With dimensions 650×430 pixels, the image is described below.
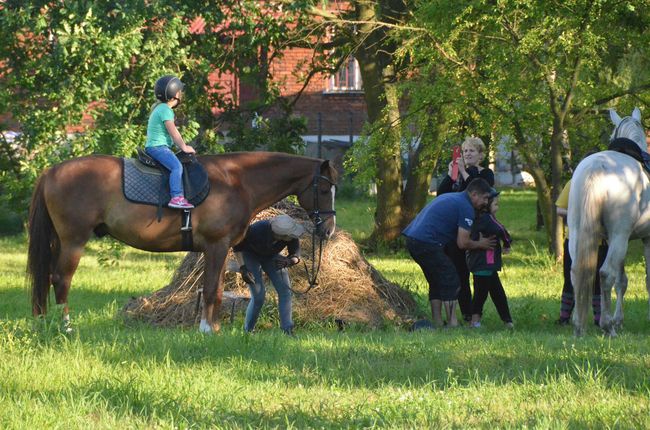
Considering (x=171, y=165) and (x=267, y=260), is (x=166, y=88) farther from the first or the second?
(x=267, y=260)

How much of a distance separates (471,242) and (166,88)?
11.4ft

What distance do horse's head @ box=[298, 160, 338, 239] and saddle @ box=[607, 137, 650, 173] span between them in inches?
111

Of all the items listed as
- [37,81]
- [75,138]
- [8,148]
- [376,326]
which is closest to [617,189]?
[376,326]

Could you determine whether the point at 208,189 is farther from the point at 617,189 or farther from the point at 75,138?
the point at 75,138

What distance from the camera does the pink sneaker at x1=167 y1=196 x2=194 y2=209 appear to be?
11102 millimetres

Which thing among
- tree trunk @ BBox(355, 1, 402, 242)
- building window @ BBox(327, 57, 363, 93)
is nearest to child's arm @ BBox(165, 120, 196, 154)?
tree trunk @ BBox(355, 1, 402, 242)

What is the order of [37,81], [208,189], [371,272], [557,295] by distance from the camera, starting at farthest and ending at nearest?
[37,81] → [557,295] → [371,272] → [208,189]

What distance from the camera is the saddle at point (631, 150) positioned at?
1120 cm

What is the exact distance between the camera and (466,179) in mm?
12633

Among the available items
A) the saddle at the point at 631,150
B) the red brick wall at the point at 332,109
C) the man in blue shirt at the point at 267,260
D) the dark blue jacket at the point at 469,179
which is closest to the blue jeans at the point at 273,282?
the man in blue shirt at the point at 267,260

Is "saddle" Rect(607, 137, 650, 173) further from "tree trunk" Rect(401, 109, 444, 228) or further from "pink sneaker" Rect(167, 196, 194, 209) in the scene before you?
"tree trunk" Rect(401, 109, 444, 228)

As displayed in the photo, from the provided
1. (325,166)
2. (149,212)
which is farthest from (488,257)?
(149,212)

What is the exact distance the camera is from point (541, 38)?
55.3 ft

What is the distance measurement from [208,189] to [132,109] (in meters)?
6.98
